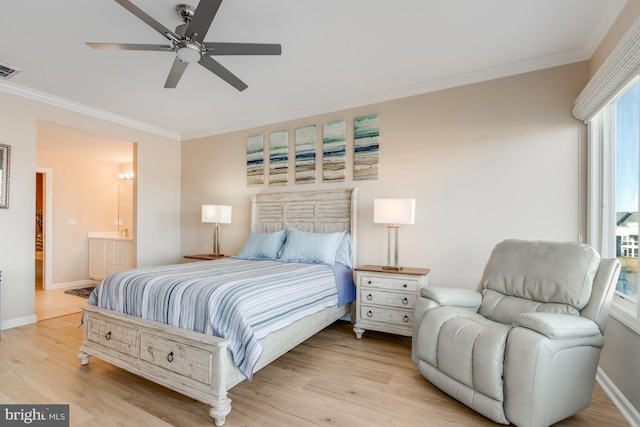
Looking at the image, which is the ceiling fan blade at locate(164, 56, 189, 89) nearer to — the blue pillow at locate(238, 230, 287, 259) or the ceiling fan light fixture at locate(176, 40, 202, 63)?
the ceiling fan light fixture at locate(176, 40, 202, 63)

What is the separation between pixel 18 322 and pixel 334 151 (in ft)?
13.5

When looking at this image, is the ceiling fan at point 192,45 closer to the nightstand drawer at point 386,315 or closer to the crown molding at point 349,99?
the crown molding at point 349,99

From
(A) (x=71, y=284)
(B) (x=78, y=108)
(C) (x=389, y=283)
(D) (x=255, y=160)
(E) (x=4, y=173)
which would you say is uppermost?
(B) (x=78, y=108)

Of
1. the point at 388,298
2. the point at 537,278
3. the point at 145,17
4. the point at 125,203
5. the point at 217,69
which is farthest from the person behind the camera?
the point at 125,203

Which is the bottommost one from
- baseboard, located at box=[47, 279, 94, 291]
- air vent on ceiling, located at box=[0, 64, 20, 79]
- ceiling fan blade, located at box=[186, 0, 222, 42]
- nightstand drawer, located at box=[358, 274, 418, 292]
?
baseboard, located at box=[47, 279, 94, 291]

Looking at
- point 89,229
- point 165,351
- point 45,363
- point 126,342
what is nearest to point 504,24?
point 165,351

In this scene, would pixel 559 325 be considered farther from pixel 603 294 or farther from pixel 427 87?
pixel 427 87

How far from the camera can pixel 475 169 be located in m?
3.20

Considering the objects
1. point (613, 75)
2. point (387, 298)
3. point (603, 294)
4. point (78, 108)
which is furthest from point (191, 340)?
point (78, 108)

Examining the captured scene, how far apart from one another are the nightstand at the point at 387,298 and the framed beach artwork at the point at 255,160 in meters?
2.15

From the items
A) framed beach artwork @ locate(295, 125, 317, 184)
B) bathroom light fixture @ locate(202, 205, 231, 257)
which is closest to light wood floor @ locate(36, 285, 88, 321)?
→ bathroom light fixture @ locate(202, 205, 231, 257)

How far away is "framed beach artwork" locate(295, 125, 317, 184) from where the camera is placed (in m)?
4.11

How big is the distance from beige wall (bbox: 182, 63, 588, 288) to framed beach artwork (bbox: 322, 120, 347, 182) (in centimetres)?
10

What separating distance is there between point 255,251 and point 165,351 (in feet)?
5.94
